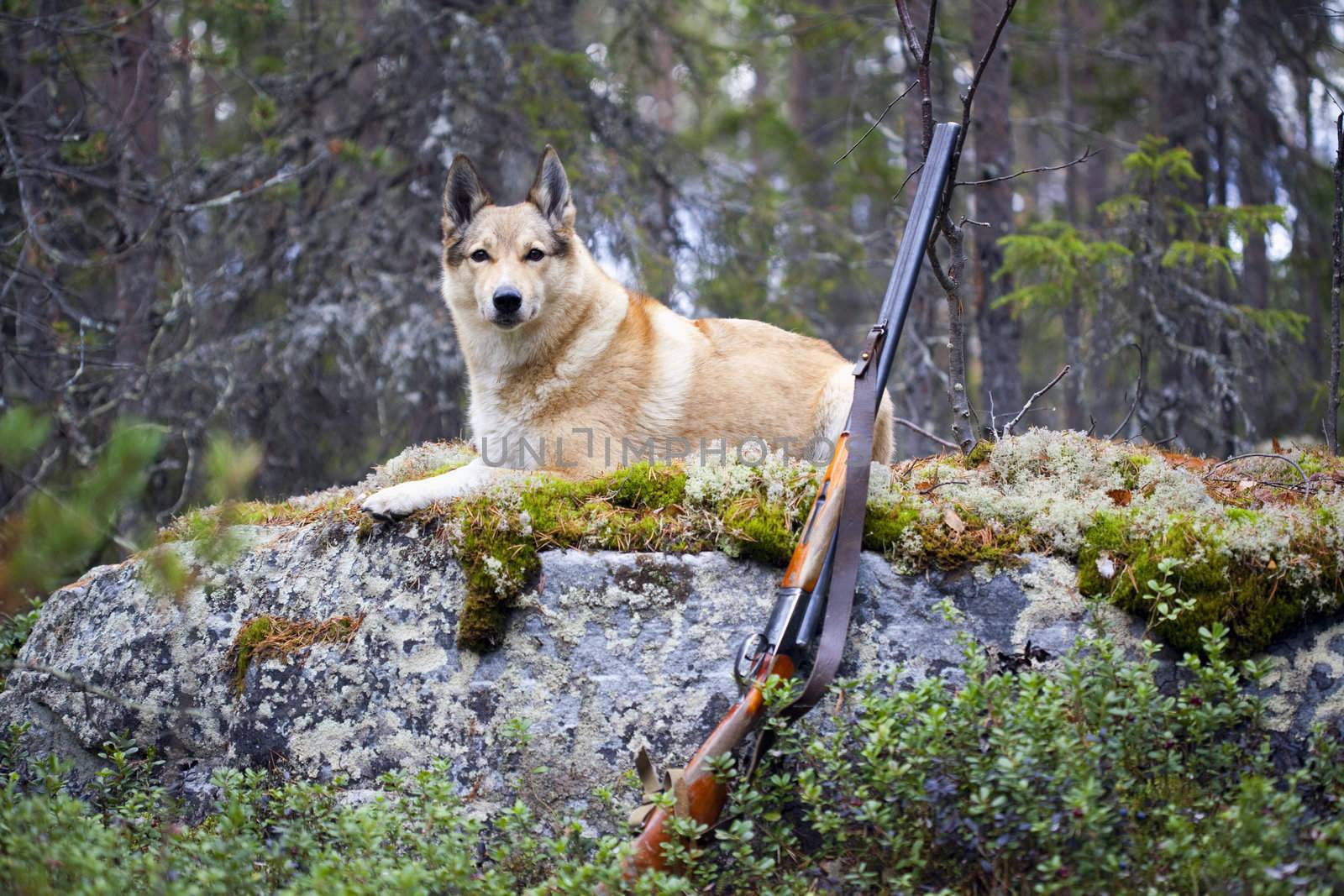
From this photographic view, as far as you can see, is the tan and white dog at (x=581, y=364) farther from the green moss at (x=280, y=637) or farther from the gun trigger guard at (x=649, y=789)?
the gun trigger guard at (x=649, y=789)

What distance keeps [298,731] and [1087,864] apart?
2757mm

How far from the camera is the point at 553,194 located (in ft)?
17.8

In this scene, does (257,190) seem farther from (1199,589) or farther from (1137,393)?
(1199,589)

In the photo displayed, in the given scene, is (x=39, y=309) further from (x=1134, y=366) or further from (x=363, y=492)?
(x=1134, y=366)

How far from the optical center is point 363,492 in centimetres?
478

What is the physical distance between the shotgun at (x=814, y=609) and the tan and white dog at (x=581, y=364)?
4.13 ft

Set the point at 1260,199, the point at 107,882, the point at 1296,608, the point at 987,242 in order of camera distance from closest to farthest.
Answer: the point at 107,882, the point at 1296,608, the point at 987,242, the point at 1260,199

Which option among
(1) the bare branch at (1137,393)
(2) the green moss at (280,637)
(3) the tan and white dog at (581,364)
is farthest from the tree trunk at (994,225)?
(2) the green moss at (280,637)

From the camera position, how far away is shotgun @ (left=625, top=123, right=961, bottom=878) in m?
2.97

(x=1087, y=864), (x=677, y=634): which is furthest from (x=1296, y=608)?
(x=677, y=634)

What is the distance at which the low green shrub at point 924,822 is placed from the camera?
2654mm

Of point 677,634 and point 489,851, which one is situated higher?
point 677,634

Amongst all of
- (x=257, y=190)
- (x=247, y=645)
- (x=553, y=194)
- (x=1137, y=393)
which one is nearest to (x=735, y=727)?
(x=247, y=645)

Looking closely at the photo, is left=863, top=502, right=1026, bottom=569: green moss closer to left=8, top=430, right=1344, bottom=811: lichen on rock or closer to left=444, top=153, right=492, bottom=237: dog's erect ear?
left=8, top=430, right=1344, bottom=811: lichen on rock
